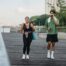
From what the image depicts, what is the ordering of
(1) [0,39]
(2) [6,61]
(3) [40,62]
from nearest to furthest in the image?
1. (2) [6,61]
2. (1) [0,39]
3. (3) [40,62]

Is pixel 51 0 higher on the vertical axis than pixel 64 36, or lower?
higher

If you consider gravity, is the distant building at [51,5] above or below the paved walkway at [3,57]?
above

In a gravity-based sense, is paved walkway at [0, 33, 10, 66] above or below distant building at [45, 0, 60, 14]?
below

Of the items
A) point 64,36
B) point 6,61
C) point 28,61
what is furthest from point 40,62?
point 64,36

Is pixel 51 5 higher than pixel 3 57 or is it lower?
higher

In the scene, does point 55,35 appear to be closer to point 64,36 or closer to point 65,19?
point 64,36

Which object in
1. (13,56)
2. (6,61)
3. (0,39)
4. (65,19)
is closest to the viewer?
(6,61)

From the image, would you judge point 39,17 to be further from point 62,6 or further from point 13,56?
point 13,56

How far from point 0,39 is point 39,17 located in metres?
18.9

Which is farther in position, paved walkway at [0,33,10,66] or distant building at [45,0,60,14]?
distant building at [45,0,60,14]

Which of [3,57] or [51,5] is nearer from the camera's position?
[3,57]

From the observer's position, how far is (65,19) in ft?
89.7

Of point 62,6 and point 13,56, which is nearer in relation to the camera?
→ point 13,56

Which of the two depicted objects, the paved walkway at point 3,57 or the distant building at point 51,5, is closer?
the paved walkway at point 3,57
